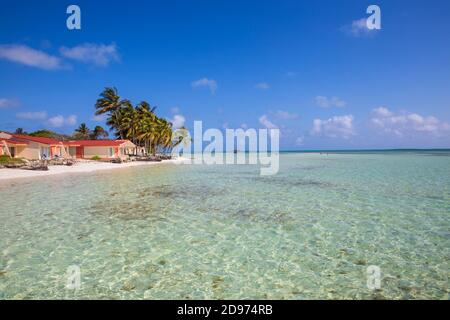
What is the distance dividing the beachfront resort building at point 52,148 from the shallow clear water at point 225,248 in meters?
25.2

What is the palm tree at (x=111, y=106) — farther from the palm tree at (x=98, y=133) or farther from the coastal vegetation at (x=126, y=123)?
the palm tree at (x=98, y=133)

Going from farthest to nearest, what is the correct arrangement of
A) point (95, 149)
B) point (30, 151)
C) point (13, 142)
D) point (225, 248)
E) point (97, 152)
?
1. point (95, 149)
2. point (97, 152)
3. point (30, 151)
4. point (13, 142)
5. point (225, 248)

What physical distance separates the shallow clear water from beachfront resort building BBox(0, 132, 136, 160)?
82.7ft

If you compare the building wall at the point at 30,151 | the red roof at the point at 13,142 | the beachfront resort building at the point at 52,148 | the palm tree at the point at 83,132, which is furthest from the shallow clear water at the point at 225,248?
the palm tree at the point at 83,132

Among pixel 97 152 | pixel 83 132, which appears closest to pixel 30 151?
pixel 97 152

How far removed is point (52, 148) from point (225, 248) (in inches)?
1548

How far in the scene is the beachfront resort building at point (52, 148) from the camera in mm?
32469

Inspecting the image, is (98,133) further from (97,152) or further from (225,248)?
(225,248)

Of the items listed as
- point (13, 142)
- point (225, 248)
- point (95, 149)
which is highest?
point (13, 142)

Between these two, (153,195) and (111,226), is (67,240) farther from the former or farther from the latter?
(153,195)

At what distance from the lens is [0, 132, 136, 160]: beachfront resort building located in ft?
107

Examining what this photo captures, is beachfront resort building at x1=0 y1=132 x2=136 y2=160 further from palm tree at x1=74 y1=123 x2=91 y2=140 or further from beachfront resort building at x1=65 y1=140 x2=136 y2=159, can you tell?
palm tree at x1=74 y1=123 x2=91 y2=140

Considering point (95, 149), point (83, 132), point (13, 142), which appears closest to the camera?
point (13, 142)

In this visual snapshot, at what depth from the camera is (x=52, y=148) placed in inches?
1526
